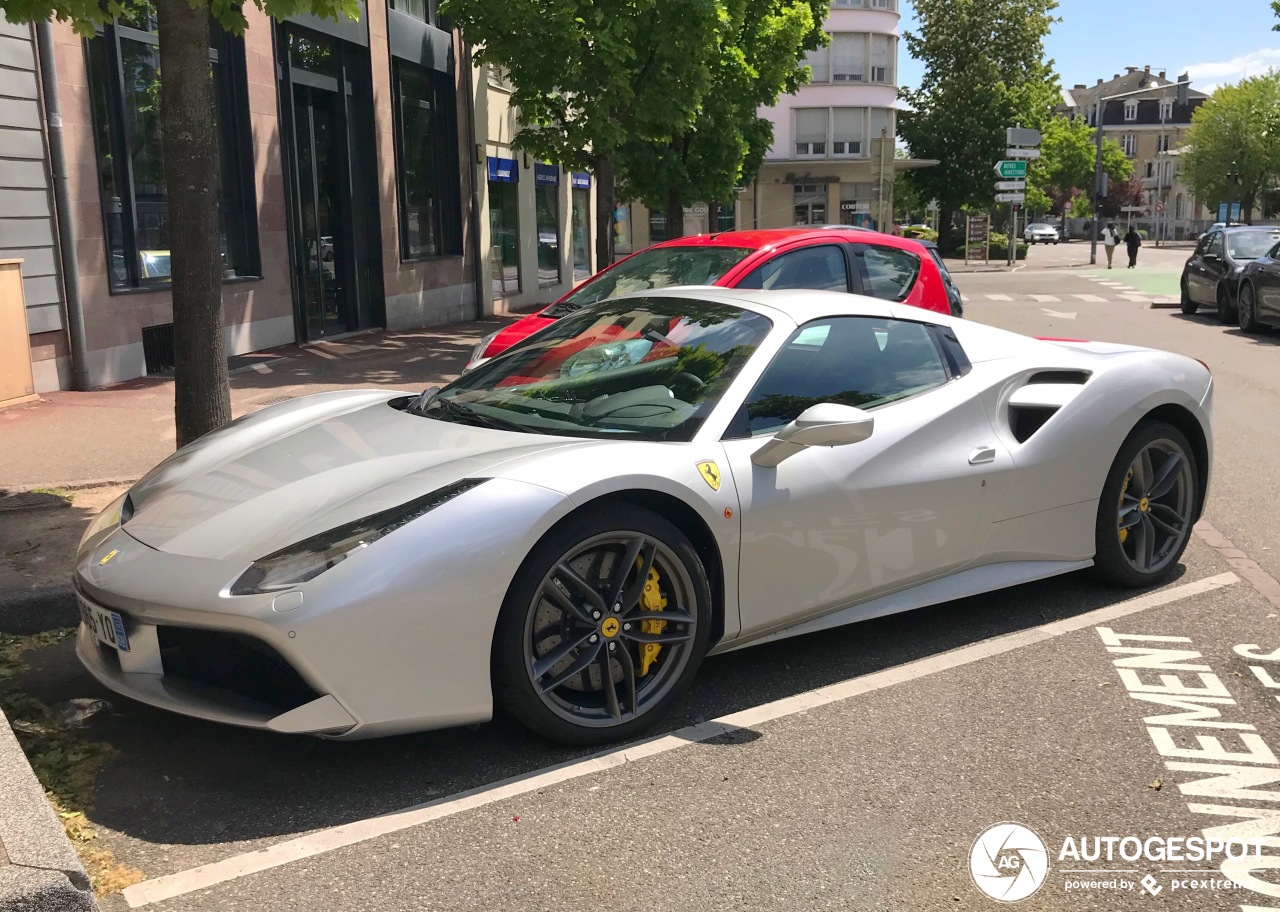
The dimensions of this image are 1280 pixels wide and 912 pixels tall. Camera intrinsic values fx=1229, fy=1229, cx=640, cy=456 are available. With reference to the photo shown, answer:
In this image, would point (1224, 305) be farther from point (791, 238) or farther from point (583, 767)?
point (583, 767)

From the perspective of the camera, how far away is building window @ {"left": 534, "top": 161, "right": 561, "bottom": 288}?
2569 cm

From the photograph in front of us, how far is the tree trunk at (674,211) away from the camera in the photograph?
77.0 ft

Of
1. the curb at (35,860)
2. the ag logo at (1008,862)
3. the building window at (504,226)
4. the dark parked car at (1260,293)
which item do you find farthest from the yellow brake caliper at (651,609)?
the building window at (504,226)

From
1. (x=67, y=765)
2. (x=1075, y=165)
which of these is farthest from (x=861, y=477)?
(x=1075, y=165)

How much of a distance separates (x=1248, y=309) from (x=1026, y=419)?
15.1 m

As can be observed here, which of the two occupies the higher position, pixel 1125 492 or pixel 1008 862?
Answer: pixel 1125 492

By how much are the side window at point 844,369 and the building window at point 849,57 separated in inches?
2219

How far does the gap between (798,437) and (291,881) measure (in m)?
1.94

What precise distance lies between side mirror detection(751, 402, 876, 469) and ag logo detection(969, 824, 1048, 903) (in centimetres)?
126

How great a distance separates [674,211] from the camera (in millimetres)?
24062

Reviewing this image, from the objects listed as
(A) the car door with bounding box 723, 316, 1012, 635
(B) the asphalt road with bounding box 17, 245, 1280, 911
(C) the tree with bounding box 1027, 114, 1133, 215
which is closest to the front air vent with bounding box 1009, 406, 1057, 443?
(A) the car door with bounding box 723, 316, 1012, 635

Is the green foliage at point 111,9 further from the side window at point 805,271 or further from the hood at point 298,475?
the side window at point 805,271

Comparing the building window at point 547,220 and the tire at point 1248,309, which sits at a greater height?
the building window at point 547,220

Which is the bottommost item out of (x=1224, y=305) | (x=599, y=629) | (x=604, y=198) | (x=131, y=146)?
(x=1224, y=305)
